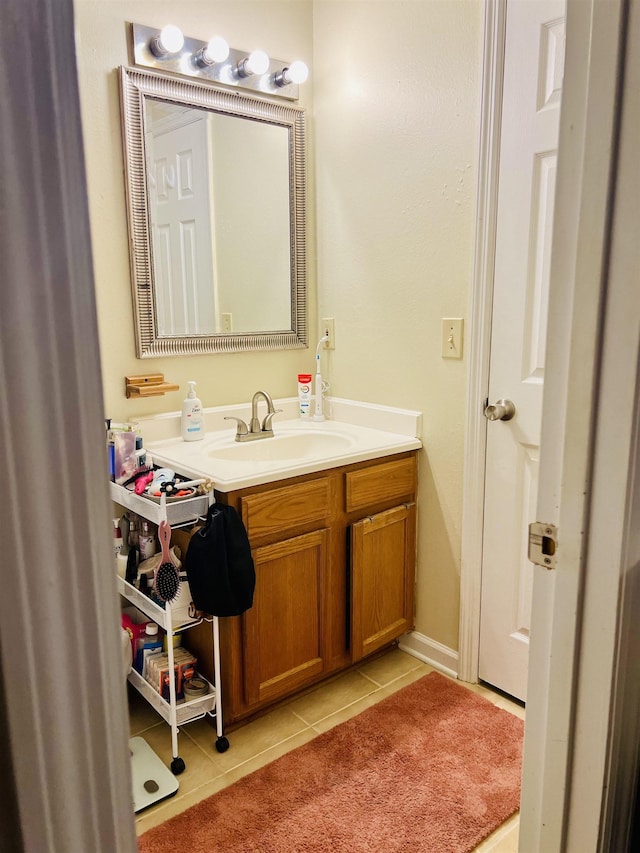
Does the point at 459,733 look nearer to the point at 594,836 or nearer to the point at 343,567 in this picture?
the point at 343,567

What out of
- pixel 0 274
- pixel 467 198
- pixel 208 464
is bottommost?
pixel 208 464

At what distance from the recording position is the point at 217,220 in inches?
89.6

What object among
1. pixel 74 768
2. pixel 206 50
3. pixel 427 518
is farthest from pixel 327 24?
pixel 74 768

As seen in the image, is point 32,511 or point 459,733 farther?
point 459,733

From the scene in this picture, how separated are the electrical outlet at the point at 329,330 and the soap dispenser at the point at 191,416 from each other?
24.8 inches

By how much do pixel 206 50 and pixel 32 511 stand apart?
2.10 metres

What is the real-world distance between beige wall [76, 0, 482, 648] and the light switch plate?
3 centimetres

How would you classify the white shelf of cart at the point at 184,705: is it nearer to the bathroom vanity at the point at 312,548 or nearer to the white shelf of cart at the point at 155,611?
the bathroom vanity at the point at 312,548

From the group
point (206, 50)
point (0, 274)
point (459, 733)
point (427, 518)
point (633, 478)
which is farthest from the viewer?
point (427, 518)

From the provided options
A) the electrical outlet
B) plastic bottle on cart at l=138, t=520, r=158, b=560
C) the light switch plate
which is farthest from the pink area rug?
the electrical outlet

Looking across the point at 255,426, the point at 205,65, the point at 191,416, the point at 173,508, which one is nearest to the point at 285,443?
the point at 255,426

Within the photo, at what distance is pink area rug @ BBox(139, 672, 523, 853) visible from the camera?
5.16 feet

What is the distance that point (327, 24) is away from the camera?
2.38 metres

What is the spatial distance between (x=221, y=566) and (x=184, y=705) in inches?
18.2
